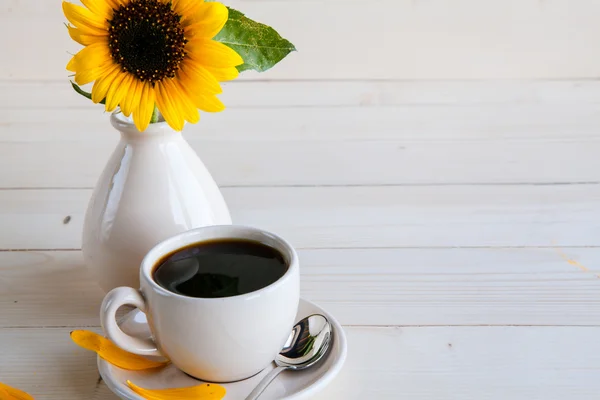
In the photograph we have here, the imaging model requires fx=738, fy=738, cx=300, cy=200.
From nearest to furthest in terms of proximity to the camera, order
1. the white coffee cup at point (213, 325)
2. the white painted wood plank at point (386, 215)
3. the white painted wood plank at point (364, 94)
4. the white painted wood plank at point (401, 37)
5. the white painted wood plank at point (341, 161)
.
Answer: the white coffee cup at point (213, 325) < the white painted wood plank at point (386, 215) < the white painted wood plank at point (341, 161) < the white painted wood plank at point (364, 94) < the white painted wood plank at point (401, 37)

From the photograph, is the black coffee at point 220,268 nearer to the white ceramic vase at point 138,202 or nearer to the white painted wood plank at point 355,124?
the white ceramic vase at point 138,202

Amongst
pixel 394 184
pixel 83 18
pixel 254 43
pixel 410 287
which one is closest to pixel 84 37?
pixel 83 18

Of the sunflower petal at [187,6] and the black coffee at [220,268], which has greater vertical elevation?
the sunflower petal at [187,6]

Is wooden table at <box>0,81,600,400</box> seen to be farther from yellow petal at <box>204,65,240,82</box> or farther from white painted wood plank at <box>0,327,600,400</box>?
yellow petal at <box>204,65,240,82</box>

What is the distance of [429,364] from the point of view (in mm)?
565

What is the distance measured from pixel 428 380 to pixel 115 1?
0.35 meters

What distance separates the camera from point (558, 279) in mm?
688

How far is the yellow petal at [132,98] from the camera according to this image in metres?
0.51

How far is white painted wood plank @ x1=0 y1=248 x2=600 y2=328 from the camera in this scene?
63 cm

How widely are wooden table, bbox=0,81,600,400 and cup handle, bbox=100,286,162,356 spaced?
0.05m

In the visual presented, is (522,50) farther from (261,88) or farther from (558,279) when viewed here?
(558,279)

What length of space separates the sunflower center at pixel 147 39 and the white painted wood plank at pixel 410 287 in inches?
9.1

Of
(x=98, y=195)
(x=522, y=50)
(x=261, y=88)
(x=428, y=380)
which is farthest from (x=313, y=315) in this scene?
(x=522, y=50)

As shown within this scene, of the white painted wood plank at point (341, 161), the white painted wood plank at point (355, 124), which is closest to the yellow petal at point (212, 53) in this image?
the white painted wood plank at point (341, 161)
